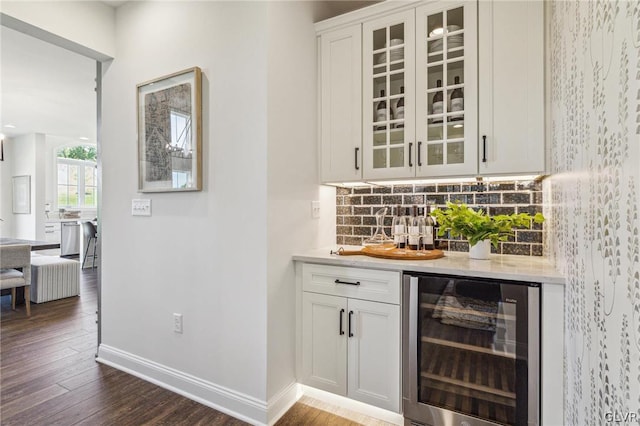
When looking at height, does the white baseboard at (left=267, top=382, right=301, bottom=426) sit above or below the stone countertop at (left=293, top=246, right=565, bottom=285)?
below

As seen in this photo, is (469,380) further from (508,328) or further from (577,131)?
(577,131)

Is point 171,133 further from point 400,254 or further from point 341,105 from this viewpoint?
point 400,254

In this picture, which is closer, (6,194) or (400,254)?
(400,254)

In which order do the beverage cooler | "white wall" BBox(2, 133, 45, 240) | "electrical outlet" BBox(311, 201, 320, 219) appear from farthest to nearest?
"white wall" BBox(2, 133, 45, 240) < "electrical outlet" BBox(311, 201, 320, 219) < the beverage cooler

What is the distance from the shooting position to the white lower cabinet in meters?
1.79

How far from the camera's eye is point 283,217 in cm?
198

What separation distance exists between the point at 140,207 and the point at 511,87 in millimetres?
2561

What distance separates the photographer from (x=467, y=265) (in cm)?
171

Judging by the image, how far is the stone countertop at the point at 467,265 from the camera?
4.91 ft

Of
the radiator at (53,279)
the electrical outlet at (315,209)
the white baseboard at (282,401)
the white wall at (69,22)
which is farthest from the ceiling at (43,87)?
the white baseboard at (282,401)

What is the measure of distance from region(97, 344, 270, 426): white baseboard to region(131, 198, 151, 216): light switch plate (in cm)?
108

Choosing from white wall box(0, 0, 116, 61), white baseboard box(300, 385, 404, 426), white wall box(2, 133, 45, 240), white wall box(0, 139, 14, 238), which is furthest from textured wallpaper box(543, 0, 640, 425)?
white wall box(0, 139, 14, 238)

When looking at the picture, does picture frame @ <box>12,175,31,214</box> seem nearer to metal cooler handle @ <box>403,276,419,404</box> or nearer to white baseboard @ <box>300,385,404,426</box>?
white baseboard @ <box>300,385,404,426</box>

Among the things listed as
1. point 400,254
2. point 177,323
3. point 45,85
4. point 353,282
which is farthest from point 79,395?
point 45,85
